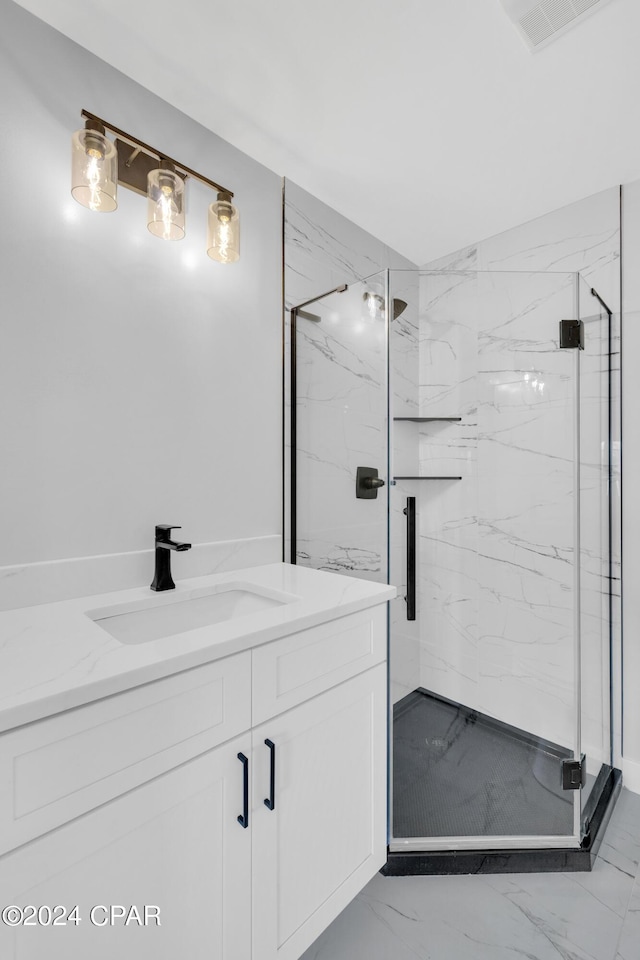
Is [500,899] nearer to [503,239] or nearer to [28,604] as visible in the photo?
[28,604]

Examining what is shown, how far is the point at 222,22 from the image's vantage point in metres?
1.22

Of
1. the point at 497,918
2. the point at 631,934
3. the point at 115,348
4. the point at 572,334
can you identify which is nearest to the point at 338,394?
the point at 115,348

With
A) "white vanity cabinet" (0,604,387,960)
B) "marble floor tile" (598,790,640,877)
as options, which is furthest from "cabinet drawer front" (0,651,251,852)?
"marble floor tile" (598,790,640,877)

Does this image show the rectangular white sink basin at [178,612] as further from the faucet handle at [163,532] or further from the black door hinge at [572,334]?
the black door hinge at [572,334]

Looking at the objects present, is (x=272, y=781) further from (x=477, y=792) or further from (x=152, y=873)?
(x=477, y=792)

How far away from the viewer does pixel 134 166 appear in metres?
1.37

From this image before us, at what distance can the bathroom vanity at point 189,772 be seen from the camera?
0.72 m

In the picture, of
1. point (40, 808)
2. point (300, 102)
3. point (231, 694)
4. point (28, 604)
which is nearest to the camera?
point (40, 808)

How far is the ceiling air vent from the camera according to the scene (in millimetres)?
1152

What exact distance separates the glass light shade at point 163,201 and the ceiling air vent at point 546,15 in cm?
95

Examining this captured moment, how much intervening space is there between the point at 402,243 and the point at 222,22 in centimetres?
130

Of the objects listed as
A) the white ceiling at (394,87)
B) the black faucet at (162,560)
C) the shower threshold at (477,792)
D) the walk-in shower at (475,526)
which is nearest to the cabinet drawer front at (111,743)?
the black faucet at (162,560)

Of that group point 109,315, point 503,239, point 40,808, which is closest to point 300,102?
point 109,315

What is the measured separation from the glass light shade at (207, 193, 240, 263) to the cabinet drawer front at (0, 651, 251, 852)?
1223mm
